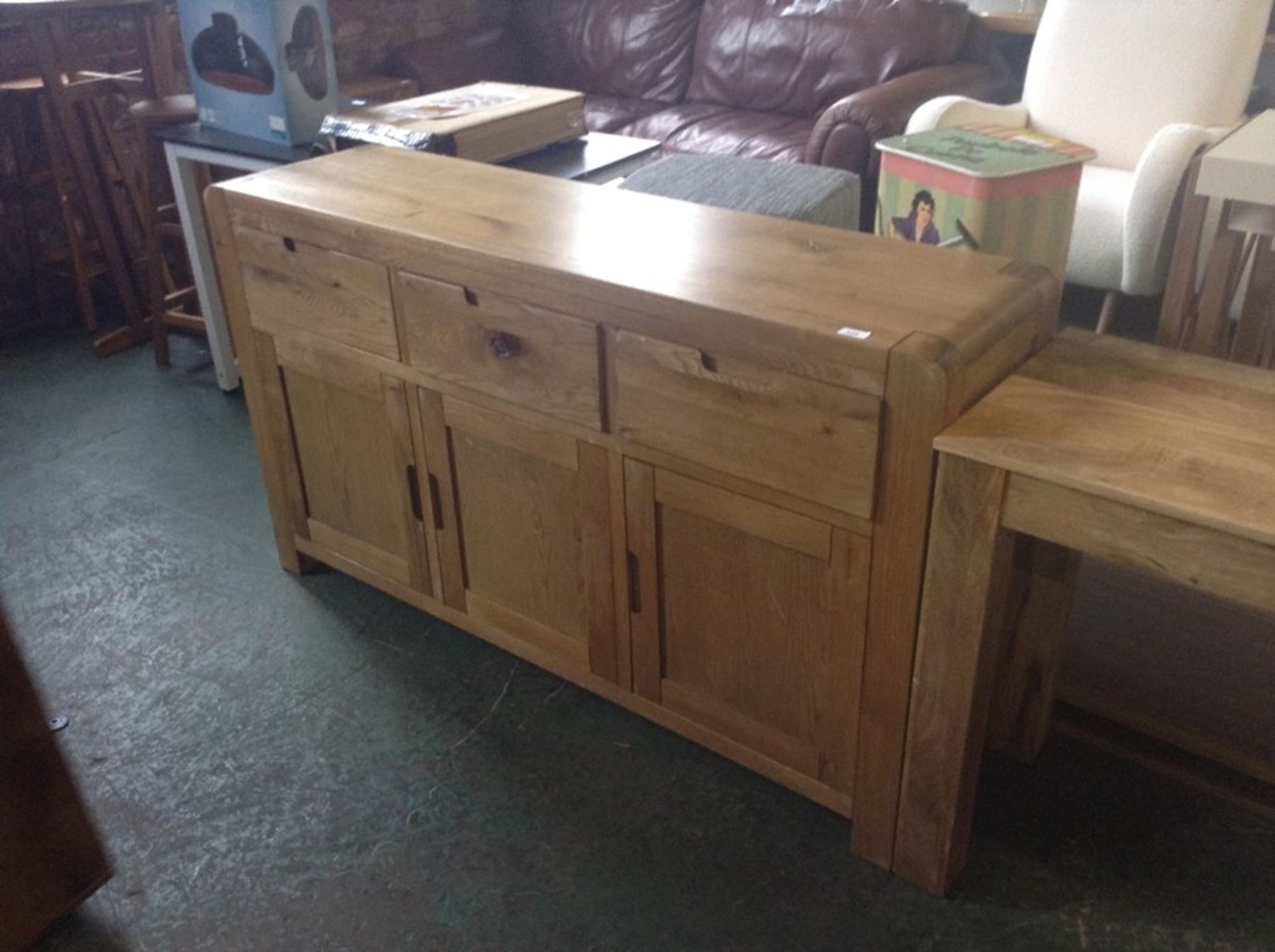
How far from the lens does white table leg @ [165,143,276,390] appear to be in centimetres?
252

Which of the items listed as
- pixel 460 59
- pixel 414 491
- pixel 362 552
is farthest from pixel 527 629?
pixel 460 59

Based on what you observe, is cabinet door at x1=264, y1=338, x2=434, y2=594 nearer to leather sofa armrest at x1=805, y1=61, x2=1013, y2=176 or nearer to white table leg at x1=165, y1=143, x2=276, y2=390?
white table leg at x1=165, y1=143, x2=276, y2=390

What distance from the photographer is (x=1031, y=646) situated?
1639 mm

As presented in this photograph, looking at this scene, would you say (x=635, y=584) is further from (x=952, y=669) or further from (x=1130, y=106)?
(x=1130, y=106)

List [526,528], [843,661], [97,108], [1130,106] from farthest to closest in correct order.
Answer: [1130,106]
[97,108]
[526,528]
[843,661]

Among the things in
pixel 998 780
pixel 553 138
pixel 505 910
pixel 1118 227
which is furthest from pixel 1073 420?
pixel 1118 227

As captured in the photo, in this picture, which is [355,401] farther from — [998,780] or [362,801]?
[998,780]

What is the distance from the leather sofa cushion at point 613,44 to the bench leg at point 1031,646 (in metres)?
3.18

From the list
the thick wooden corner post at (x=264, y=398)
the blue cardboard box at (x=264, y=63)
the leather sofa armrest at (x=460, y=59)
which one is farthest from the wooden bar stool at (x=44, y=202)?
the thick wooden corner post at (x=264, y=398)

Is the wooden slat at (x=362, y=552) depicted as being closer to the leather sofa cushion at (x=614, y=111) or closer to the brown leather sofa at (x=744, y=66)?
the brown leather sofa at (x=744, y=66)

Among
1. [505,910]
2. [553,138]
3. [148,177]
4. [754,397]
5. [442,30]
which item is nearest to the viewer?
[754,397]

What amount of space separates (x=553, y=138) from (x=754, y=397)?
3.92ft

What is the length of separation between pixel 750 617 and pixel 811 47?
2939mm

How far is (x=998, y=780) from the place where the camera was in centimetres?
169
